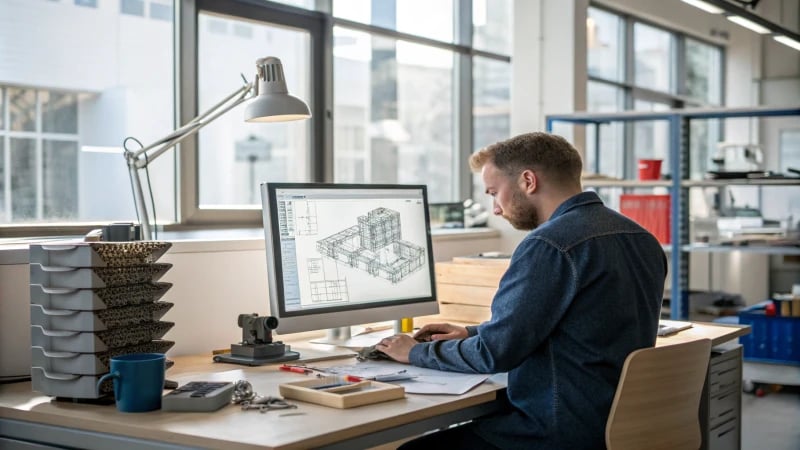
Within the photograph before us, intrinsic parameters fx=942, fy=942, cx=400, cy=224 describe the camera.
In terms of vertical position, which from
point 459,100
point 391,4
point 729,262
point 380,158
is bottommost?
point 729,262

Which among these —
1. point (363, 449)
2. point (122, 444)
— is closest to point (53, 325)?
point (122, 444)

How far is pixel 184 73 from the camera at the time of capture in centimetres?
332

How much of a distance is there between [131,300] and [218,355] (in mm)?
480

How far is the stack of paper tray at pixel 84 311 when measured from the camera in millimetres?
1928

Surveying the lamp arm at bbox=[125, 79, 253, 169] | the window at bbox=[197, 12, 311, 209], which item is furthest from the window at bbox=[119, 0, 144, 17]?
the lamp arm at bbox=[125, 79, 253, 169]

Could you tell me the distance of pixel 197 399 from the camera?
182cm

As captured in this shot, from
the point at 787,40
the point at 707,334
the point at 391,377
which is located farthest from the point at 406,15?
the point at 787,40

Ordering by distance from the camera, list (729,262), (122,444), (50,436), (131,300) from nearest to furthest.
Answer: (122,444) < (50,436) < (131,300) < (729,262)

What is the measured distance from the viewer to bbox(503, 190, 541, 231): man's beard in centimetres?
230

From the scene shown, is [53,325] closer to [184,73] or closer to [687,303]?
[184,73]

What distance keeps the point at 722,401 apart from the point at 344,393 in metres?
1.49

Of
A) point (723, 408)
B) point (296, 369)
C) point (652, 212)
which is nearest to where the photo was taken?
point (296, 369)

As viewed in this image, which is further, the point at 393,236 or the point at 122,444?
the point at 393,236

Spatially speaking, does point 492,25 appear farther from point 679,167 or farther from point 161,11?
point 161,11
